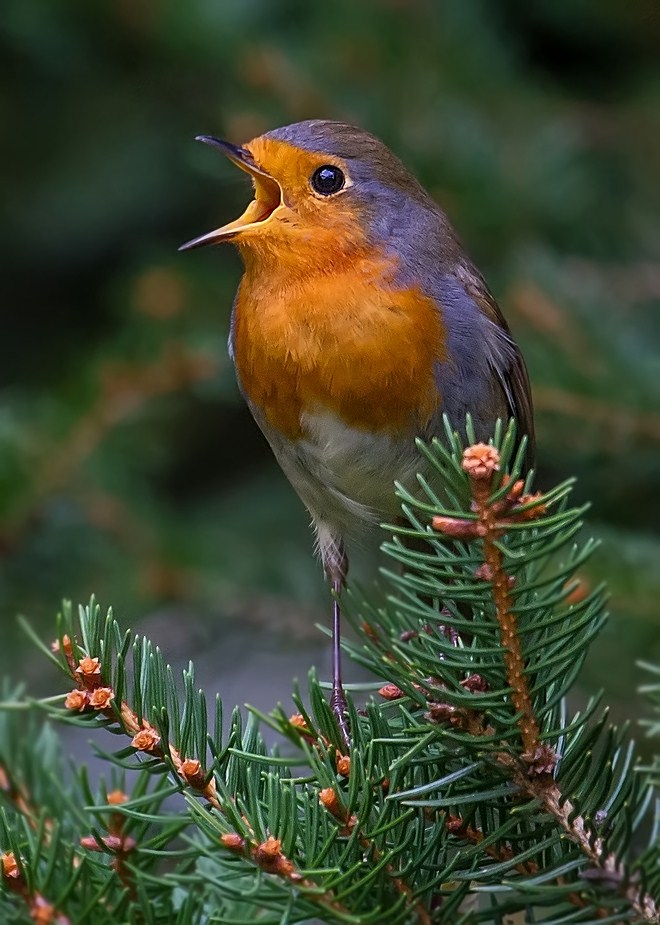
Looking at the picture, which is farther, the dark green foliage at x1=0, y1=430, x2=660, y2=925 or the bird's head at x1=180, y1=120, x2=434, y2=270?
the bird's head at x1=180, y1=120, x2=434, y2=270

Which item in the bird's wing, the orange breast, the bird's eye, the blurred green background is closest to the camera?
the orange breast

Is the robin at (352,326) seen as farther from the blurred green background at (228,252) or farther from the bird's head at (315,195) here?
the blurred green background at (228,252)

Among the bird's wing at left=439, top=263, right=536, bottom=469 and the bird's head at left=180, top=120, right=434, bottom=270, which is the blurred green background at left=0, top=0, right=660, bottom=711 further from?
the bird's head at left=180, top=120, right=434, bottom=270

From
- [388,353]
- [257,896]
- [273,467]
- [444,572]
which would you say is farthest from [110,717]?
[273,467]

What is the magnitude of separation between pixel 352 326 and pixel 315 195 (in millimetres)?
426

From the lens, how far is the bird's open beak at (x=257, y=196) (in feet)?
8.50

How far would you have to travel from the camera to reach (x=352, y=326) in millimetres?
2510

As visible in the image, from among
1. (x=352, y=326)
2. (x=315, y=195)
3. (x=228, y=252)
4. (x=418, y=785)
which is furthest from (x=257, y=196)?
(x=418, y=785)

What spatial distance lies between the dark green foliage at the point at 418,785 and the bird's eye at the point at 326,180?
1.38 metres

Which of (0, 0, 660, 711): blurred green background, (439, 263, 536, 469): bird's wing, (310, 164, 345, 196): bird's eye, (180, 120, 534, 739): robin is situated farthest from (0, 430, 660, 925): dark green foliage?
(310, 164, 345, 196): bird's eye

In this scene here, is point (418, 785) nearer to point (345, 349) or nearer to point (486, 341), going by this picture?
point (345, 349)

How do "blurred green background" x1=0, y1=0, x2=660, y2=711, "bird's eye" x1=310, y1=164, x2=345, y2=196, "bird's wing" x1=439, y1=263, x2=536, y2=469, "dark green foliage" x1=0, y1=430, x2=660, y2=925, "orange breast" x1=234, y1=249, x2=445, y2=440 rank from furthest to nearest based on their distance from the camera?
"blurred green background" x1=0, y1=0, x2=660, y2=711 → "bird's eye" x1=310, y1=164, x2=345, y2=196 → "bird's wing" x1=439, y1=263, x2=536, y2=469 → "orange breast" x1=234, y1=249, x2=445, y2=440 → "dark green foliage" x1=0, y1=430, x2=660, y2=925

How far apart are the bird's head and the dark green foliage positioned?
1.23m

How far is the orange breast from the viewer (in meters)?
2.50
